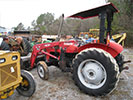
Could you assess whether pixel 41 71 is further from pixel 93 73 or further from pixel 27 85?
pixel 93 73

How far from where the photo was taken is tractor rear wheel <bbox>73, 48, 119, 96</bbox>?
2.25 m

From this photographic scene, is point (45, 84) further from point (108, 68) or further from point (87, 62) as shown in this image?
point (108, 68)

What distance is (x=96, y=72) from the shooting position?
8.27 ft

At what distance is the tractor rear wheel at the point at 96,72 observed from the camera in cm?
225

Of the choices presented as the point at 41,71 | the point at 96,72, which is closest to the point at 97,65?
the point at 96,72

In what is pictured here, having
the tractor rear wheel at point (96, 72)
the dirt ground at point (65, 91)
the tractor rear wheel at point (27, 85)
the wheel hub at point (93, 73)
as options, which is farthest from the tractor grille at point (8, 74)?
the wheel hub at point (93, 73)

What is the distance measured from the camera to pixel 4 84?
75.8 inches

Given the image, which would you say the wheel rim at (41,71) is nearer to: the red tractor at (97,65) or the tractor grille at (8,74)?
the red tractor at (97,65)

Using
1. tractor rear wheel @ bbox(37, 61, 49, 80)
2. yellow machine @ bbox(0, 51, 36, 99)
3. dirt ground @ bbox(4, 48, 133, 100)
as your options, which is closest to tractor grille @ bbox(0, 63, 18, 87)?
yellow machine @ bbox(0, 51, 36, 99)

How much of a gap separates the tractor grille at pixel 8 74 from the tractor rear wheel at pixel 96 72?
1.30 metres

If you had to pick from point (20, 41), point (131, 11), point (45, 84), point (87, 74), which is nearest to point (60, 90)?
point (45, 84)

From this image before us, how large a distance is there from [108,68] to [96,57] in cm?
32

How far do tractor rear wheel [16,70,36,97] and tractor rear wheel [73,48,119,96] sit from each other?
98cm

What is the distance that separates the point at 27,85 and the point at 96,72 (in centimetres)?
155
